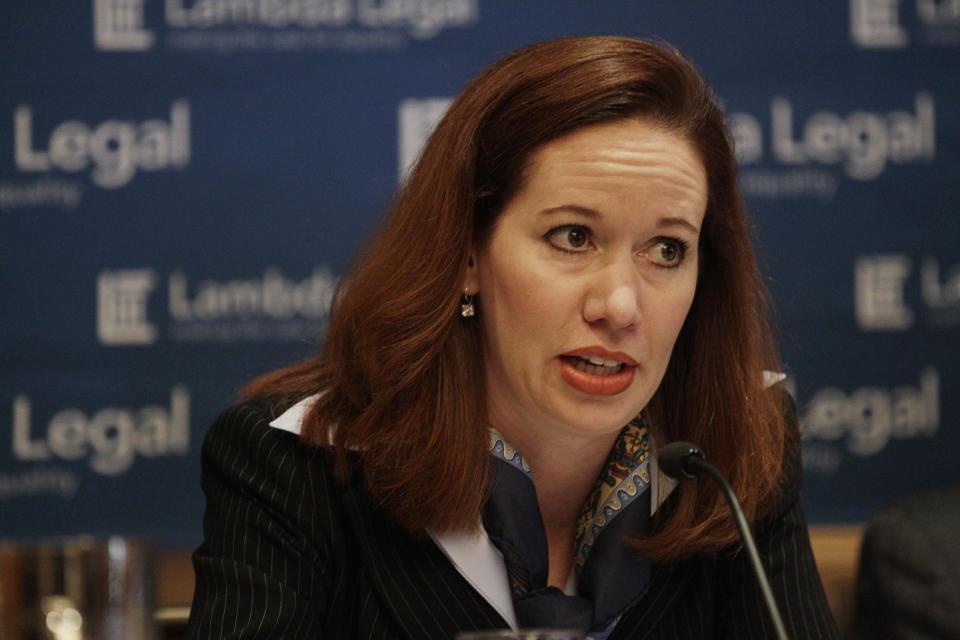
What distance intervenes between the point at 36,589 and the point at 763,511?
1445 millimetres

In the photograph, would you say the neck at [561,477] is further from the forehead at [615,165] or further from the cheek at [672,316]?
the forehead at [615,165]

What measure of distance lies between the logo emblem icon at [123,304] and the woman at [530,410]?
3.43ft

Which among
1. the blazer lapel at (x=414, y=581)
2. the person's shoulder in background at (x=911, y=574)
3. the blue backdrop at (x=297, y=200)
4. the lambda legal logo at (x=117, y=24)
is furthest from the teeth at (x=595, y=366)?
the lambda legal logo at (x=117, y=24)

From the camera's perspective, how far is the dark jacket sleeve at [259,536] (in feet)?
5.66

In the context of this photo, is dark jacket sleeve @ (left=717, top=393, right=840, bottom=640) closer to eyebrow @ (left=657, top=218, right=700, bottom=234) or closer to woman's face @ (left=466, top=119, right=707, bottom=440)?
woman's face @ (left=466, top=119, right=707, bottom=440)

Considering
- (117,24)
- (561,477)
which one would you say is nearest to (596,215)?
(561,477)

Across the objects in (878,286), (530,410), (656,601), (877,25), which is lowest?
(656,601)

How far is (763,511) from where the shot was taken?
1.98 m

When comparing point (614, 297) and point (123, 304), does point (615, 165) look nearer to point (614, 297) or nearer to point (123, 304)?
point (614, 297)

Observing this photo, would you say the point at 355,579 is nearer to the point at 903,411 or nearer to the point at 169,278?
the point at 169,278

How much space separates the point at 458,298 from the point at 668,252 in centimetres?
29

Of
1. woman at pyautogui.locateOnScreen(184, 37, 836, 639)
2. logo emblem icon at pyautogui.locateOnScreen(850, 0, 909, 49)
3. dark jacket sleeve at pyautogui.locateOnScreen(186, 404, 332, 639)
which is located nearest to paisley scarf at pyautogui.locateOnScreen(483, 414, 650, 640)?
woman at pyautogui.locateOnScreen(184, 37, 836, 639)

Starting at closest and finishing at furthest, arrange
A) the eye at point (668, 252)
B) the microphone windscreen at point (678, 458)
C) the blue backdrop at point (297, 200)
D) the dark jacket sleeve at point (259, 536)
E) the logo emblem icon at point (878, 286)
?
the microphone windscreen at point (678, 458) < the dark jacket sleeve at point (259, 536) < the eye at point (668, 252) < the blue backdrop at point (297, 200) < the logo emblem icon at point (878, 286)

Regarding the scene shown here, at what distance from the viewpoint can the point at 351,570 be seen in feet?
6.28
